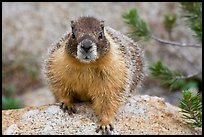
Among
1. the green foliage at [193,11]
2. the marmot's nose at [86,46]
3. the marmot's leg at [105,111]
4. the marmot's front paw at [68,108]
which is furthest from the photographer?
the green foliage at [193,11]

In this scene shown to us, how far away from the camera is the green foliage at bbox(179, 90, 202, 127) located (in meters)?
4.82

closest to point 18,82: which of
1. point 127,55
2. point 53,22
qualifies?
point 53,22

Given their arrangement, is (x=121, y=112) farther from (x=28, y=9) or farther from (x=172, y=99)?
(x=28, y=9)

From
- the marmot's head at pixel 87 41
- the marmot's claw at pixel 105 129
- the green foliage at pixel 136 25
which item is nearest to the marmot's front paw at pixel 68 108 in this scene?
the marmot's claw at pixel 105 129

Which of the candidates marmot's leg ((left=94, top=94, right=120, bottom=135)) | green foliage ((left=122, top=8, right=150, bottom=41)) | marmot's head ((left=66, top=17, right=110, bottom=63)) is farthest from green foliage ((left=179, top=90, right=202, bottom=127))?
green foliage ((left=122, top=8, right=150, bottom=41))

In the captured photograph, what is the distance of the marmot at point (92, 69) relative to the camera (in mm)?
4906

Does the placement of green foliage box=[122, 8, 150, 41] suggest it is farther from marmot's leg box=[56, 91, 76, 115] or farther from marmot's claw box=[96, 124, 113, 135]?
marmot's claw box=[96, 124, 113, 135]

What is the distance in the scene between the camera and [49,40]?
1062 cm

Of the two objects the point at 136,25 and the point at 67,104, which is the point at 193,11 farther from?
the point at 67,104

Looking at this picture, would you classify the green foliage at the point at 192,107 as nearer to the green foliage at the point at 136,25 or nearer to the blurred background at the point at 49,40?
the green foliage at the point at 136,25

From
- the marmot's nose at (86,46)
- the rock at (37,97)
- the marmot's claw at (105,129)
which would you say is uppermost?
the marmot's nose at (86,46)

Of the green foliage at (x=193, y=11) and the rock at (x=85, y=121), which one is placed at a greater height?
the green foliage at (x=193, y=11)

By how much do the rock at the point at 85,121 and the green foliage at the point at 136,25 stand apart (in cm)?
181

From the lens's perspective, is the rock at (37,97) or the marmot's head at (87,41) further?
the rock at (37,97)
